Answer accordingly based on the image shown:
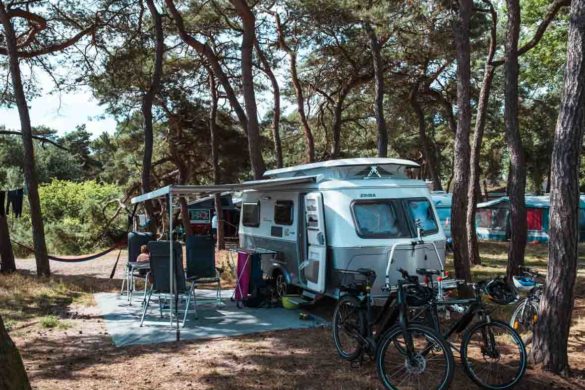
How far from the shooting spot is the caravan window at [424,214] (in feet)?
25.3

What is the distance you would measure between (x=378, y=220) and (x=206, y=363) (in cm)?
303

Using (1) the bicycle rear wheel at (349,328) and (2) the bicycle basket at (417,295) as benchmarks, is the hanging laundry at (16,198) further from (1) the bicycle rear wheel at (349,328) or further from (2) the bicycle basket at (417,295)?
(2) the bicycle basket at (417,295)

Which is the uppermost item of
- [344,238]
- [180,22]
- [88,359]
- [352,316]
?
[180,22]

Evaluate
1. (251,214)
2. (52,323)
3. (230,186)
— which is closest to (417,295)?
(230,186)

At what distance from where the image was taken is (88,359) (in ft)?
19.7

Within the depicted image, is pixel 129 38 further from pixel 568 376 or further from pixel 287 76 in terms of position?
pixel 568 376

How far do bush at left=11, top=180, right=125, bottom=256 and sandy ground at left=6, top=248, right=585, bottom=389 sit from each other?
17631 millimetres

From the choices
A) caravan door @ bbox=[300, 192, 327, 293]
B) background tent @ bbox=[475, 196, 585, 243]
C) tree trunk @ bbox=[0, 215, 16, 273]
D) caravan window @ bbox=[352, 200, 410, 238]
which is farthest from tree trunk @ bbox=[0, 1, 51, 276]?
background tent @ bbox=[475, 196, 585, 243]

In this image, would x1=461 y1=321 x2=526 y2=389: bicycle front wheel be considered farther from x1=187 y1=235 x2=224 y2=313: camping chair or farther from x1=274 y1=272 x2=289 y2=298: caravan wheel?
x1=187 y1=235 x2=224 y2=313: camping chair

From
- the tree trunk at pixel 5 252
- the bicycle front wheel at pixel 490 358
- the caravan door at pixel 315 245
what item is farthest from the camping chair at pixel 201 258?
the tree trunk at pixel 5 252

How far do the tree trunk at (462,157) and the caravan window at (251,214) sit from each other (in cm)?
344

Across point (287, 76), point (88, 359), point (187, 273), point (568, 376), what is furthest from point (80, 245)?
point (568, 376)

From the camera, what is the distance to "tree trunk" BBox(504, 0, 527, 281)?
10.2 meters

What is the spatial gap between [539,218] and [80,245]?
18878 millimetres
